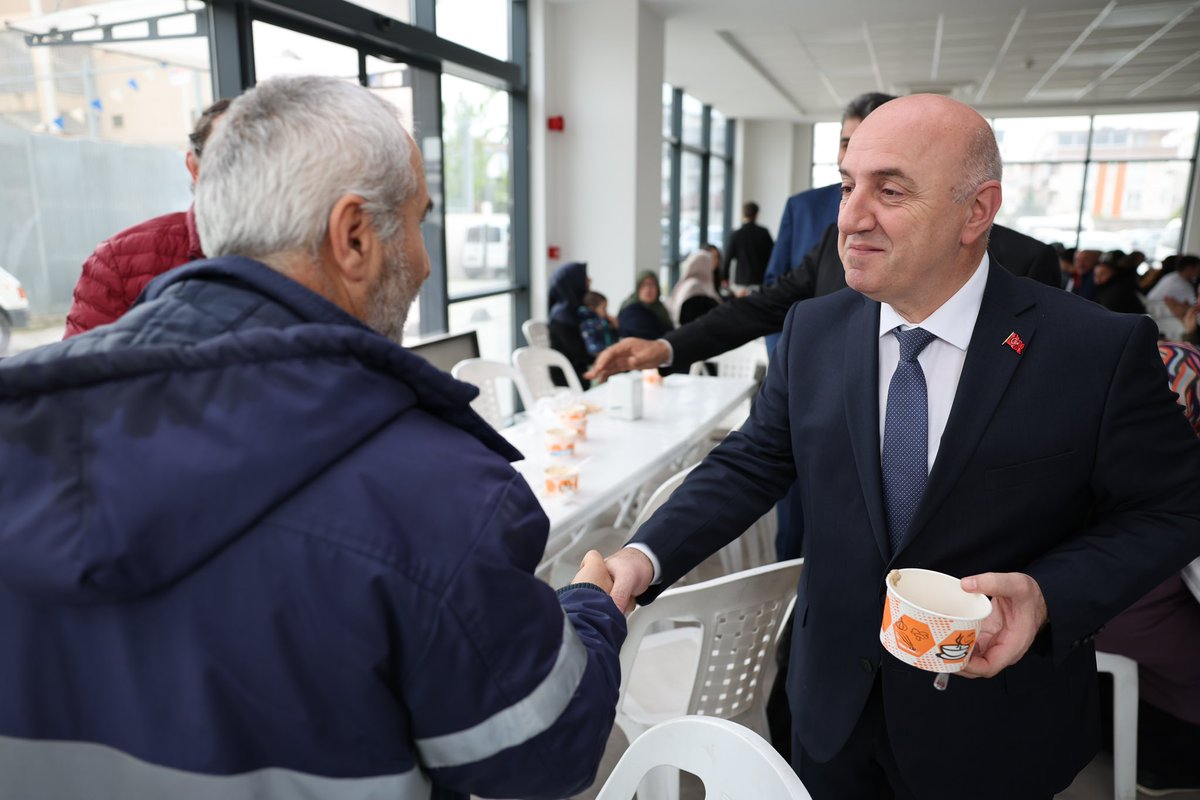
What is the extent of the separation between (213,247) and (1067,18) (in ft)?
28.3

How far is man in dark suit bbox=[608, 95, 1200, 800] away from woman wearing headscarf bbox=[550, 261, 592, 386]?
4.16m

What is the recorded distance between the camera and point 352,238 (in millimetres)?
798

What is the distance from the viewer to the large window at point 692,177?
417 inches

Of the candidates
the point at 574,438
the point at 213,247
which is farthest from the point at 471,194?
the point at 213,247

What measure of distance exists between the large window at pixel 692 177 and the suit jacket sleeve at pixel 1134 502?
827cm

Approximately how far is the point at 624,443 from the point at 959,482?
2.08 metres

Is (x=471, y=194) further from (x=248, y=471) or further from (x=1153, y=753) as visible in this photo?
(x=248, y=471)

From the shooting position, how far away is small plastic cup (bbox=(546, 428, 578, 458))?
2973 mm

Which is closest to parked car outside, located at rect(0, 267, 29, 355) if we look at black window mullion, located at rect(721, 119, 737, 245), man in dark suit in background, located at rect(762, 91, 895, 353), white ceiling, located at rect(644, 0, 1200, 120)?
man in dark suit in background, located at rect(762, 91, 895, 353)

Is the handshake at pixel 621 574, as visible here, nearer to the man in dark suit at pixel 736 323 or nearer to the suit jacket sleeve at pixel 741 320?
the man in dark suit at pixel 736 323

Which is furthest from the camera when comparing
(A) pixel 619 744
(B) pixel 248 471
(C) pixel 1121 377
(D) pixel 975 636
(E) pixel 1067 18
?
(E) pixel 1067 18

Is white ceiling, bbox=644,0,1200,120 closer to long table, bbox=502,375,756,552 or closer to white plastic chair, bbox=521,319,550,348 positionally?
white plastic chair, bbox=521,319,550,348

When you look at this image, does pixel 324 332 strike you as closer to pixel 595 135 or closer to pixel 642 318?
pixel 642 318

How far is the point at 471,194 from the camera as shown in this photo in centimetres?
616
